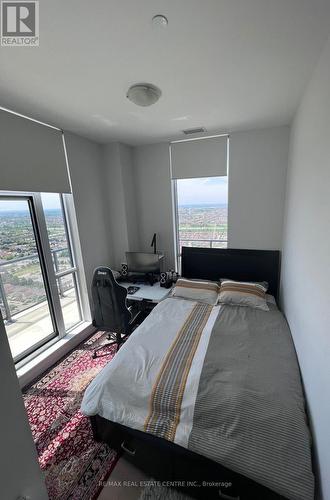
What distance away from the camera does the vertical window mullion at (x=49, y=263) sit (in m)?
2.38

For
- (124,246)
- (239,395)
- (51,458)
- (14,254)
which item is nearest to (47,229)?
(14,254)

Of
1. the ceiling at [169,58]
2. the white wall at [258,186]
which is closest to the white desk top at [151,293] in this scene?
the white wall at [258,186]

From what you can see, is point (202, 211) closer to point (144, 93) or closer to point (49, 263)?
point (144, 93)

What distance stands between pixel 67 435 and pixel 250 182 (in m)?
3.30

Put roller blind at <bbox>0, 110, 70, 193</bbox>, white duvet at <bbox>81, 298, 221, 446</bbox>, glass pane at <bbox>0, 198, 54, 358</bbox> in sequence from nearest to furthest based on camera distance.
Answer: white duvet at <bbox>81, 298, 221, 446</bbox>, roller blind at <bbox>0, 110, 70, 193</bbox>, glass pane at <bbox>0, 198, 54, 358</bbox>

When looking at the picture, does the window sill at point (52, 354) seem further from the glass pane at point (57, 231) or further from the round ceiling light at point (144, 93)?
the round ceiling light at point (144, 93)

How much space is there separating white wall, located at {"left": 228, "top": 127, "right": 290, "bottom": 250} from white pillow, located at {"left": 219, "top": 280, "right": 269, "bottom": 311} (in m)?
0.67

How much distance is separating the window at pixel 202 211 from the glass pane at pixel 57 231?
1668mm

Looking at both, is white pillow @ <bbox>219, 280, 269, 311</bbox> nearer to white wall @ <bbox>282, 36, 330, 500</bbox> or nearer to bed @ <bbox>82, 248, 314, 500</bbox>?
bed @ <bbox>82, 248, 314, 500</bbox>

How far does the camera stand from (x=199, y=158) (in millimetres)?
3008

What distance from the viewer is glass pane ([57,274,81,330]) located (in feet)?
9.25

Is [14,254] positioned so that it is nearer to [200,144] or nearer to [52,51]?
[52,51]

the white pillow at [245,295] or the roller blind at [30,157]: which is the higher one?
the roller blind at [30,157]

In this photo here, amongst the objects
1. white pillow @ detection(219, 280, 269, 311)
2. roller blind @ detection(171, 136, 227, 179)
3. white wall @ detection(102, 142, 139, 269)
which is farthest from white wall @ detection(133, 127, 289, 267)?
white pillow @ detection(219, 280, 269, 311)
